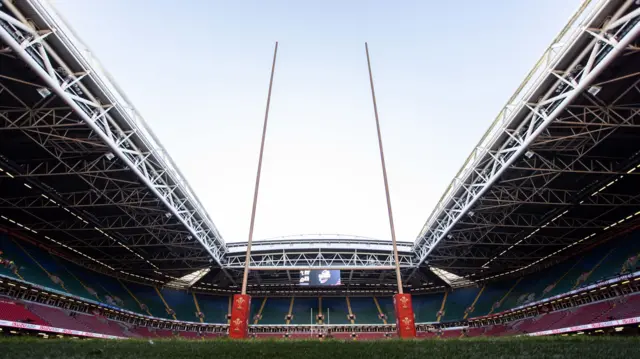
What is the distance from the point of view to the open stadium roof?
51.1 ft

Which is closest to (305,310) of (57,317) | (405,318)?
(57,317)

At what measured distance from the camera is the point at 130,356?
8664 mm

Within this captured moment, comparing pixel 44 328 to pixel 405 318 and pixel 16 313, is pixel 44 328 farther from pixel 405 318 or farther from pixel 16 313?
pixel 405 318

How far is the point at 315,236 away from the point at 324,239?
5.25 feet

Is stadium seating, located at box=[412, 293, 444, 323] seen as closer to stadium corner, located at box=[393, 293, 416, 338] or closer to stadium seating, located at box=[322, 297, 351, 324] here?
stadium seating, located at box=[322, 297, 351, 324]

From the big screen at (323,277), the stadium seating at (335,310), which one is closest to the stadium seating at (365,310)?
the stadium seating at (335,310)

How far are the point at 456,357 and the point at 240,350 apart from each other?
5901mm

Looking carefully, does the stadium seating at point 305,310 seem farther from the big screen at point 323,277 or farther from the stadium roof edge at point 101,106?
the stadium roof edge at point 101,106

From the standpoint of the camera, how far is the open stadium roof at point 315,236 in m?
15.6

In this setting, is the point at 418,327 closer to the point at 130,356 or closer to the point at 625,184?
the point at 625,184

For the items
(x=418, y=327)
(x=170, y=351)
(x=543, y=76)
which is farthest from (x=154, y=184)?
(x=418, y=327)

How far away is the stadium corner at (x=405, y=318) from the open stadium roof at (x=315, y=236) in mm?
10704

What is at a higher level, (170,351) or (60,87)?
(60,87)

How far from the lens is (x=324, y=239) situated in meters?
43.0
